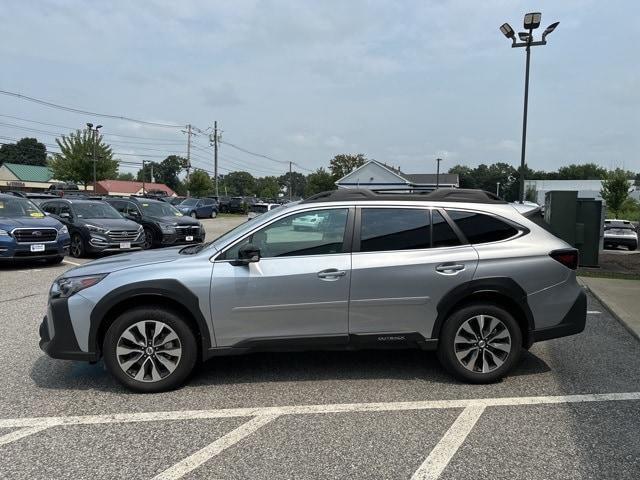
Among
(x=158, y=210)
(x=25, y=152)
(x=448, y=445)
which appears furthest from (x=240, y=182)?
(x=448, y=445)

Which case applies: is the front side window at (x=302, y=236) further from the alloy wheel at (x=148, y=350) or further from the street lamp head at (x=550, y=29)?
the street lamp head at (x=550, y=29)

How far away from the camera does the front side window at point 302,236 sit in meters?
4.36

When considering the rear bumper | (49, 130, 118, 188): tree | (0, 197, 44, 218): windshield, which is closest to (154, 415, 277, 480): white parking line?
the rear bumper

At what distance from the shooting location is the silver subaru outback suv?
13.7 ft

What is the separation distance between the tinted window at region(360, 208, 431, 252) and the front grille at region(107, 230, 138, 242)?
10.2 meters

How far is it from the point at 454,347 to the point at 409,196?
4.75 ft

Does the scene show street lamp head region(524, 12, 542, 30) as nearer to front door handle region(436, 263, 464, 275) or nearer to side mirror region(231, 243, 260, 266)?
front door handle region(436, 263, 464, 275)

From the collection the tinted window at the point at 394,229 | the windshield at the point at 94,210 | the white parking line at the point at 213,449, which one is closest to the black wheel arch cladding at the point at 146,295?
the white parking line at the point at 213,449

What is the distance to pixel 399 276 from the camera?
14.1ft

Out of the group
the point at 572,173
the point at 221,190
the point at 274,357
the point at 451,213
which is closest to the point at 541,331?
the point at 451,213

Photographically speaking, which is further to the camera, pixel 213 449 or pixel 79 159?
pixel 79 159

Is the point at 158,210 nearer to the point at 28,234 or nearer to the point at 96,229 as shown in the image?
the point at 96,229

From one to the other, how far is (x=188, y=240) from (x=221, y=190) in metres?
114

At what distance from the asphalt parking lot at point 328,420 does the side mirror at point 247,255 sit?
3.65ft
